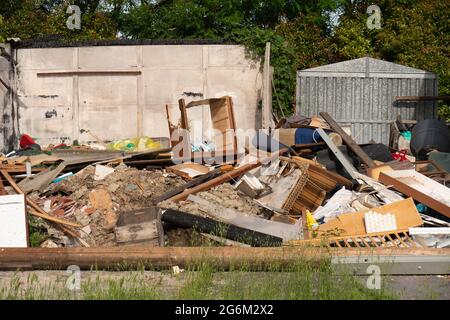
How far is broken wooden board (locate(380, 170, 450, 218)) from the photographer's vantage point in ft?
29.9

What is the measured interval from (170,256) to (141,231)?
1241 millimetres

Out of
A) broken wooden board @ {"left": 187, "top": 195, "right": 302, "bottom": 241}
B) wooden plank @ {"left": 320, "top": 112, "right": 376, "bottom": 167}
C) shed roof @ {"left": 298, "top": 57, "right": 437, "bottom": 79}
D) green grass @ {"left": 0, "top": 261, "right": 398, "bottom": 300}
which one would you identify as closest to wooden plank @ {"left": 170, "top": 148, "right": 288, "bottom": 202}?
broken wooden board @ {"left": 187, "top": 195, "right": 302, "bottom": 241}

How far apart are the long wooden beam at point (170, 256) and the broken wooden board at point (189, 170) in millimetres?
3178

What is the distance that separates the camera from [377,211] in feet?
29.0

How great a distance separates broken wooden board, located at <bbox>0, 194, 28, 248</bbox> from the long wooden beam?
78 centimetres

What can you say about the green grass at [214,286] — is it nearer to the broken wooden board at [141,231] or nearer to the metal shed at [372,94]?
the broken wooden board at [141,231]

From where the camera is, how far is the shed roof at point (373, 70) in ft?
50.6

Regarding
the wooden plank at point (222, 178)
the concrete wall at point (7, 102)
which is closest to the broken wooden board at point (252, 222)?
the wooden plank at point (222, 178)

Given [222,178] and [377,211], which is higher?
[222,178]

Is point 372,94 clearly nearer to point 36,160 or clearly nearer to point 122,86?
point 122,86

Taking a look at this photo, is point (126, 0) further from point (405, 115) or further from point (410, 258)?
point (410, 258)

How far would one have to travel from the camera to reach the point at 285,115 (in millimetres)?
15609

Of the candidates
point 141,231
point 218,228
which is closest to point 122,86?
point 141,231
